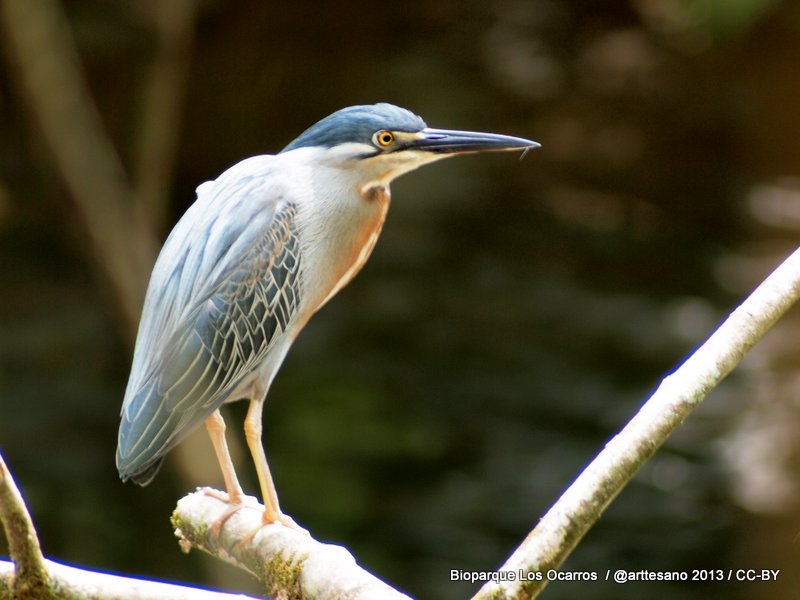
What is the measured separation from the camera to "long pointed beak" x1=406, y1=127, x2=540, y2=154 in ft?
7.38

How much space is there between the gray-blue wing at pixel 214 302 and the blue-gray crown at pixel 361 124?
0.59 feet

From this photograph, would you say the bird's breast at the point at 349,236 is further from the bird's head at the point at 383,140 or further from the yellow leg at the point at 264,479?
the yellow leg at the point at 264,479

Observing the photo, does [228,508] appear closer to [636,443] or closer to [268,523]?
[268,523]

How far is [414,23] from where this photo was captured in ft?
24.4

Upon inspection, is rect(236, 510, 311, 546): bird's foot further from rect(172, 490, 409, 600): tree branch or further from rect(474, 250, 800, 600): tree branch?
rect(474, 250, 800, 600): tree branch

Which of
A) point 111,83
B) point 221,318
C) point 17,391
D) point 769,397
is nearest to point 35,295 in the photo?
point 17,391

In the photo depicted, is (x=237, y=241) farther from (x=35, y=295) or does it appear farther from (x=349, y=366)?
(x=35, y=295)

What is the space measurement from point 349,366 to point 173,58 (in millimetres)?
2017

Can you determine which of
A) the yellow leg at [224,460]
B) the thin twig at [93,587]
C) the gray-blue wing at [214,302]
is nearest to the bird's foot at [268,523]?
the yellow leg at [224,460]

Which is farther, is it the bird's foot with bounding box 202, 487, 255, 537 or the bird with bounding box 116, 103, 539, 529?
the bird's foot with bounding box 202, 487, 255, 537

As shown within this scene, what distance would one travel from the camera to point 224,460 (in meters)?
2.55

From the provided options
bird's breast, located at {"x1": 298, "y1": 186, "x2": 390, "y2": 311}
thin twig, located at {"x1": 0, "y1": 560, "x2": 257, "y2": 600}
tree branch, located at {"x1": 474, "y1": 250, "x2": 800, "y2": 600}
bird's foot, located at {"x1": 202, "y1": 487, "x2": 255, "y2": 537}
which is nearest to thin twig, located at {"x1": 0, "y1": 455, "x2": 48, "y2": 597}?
thin twig, located at {"x1": 0, "y1": 560, "x2": 257, "y2": 600}

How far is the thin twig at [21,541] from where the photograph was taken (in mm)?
1623

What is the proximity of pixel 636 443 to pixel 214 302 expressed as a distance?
41.5 inches
